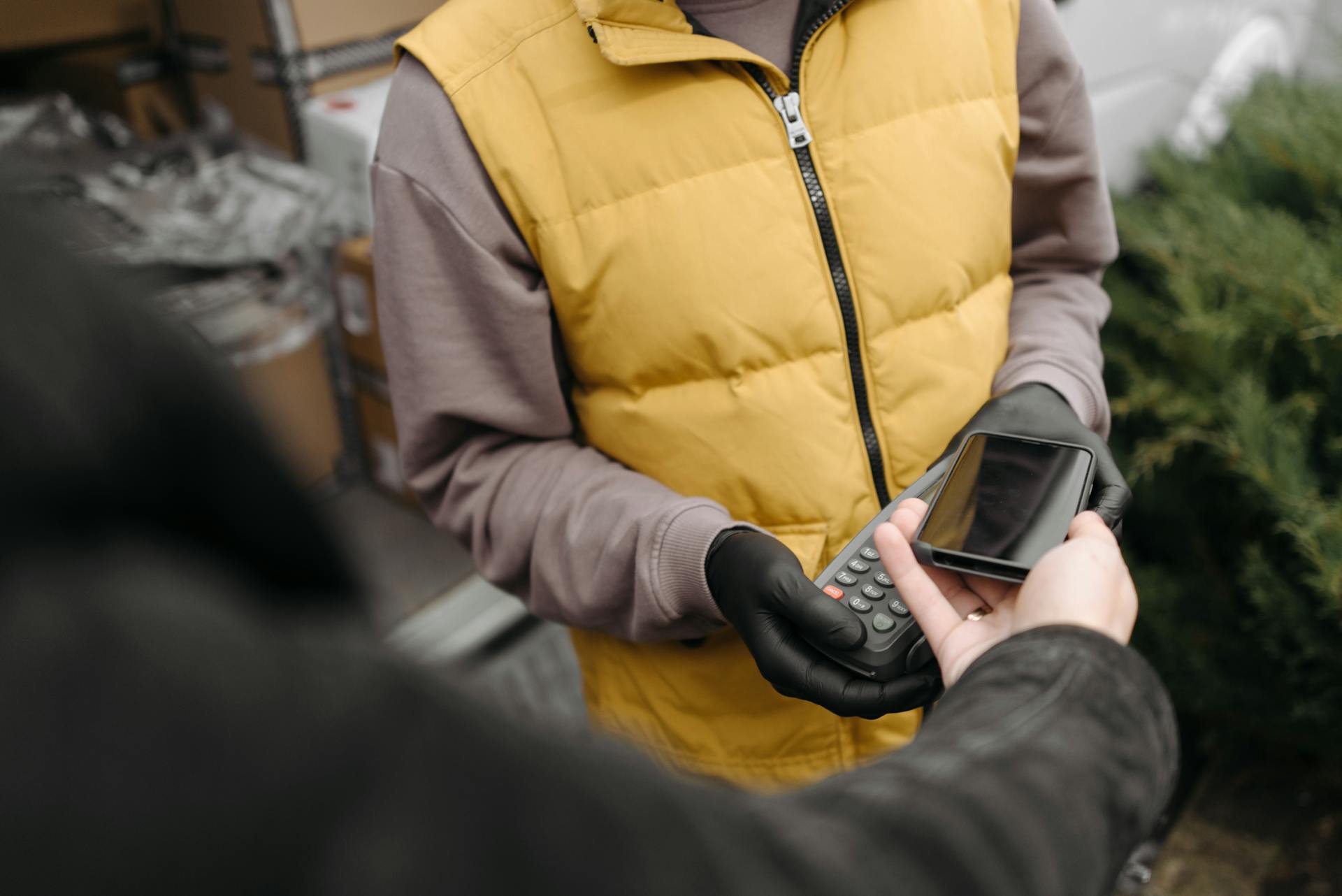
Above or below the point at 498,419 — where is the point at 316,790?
above

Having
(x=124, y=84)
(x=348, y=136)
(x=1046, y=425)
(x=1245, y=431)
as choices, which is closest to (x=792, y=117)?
(x=1046, y=425)

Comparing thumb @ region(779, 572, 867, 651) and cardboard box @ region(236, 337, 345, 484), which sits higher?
thumb @ region(779, 572, 867, 651)

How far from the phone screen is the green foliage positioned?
0.77 metres

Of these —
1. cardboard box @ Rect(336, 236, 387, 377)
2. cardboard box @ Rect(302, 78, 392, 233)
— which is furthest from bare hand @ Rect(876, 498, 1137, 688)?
cardboard box @ Rect(302, 78, 392, 233)

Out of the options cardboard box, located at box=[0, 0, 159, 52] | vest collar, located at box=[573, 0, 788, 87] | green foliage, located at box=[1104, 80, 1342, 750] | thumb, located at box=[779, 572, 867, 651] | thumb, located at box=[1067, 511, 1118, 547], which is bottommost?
green foliage, located at box=[1104, 80, 1342, 750]

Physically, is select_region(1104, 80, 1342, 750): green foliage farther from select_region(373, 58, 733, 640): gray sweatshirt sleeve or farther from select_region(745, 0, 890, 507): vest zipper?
select_region(373, 58, 733, 640): gray sweatshirt sleeve

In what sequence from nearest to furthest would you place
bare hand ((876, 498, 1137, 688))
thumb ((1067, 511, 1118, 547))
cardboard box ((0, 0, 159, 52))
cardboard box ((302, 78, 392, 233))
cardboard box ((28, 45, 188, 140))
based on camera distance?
bare hand ((876, 498, 1137, 688))
thumb ((1067, 511, 1118, 547))
cardboard box ((302, 78, 392, 233))
cardboard box ((0, 0, 159, 52))
cardboard box ((28, 45, 188, 140))

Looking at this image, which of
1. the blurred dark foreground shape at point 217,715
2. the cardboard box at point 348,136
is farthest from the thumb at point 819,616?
the cardboard box at point 348,136

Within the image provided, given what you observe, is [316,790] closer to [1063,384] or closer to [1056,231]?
[1063,384]

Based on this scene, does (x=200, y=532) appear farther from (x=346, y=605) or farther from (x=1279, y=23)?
(x=1279, y=23)

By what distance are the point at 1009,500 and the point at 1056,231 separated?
43 cm

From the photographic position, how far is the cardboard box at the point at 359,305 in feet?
6.28

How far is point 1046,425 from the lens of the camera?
952 millimetres

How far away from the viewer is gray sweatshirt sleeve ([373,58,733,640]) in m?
0.87
